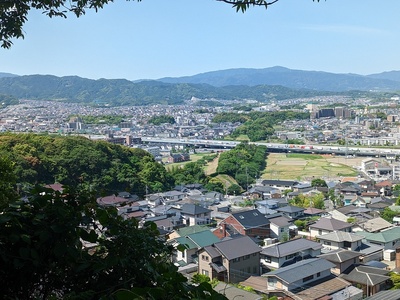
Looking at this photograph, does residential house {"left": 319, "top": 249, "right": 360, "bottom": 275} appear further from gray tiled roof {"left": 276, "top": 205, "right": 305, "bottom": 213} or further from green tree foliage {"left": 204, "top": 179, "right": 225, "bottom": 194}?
green tree foliage {"left": 204, "top": 179, "right": 225, "bottom": 194}

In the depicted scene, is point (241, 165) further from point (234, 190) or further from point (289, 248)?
point (289, 248)

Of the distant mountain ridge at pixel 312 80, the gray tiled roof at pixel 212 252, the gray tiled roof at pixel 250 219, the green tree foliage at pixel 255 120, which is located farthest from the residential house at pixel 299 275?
the distant mountain ridge at pixel 312 80

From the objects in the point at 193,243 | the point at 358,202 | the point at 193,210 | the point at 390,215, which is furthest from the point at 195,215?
the point at 358,202

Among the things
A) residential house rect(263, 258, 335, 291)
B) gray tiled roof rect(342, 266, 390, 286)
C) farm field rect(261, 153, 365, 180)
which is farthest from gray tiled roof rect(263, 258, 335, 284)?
farm field rect(261, 153, 365, 180)

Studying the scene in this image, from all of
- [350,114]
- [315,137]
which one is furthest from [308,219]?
[350,114]

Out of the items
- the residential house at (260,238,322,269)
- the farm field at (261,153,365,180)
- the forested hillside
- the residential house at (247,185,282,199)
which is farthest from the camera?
the forested hillside

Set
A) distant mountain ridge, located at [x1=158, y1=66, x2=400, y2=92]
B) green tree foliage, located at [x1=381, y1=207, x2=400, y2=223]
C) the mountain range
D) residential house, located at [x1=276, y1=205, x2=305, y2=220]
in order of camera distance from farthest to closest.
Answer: distant mountain ridge, located at [x1=158, y1=66, x2=400, y2=92]
the mountain range
residential house, located at [x1=276, y1=205, x2=305, y2=220]
green tree foliage, located at [x1=381, y1=207, x2=400, y2=223]
